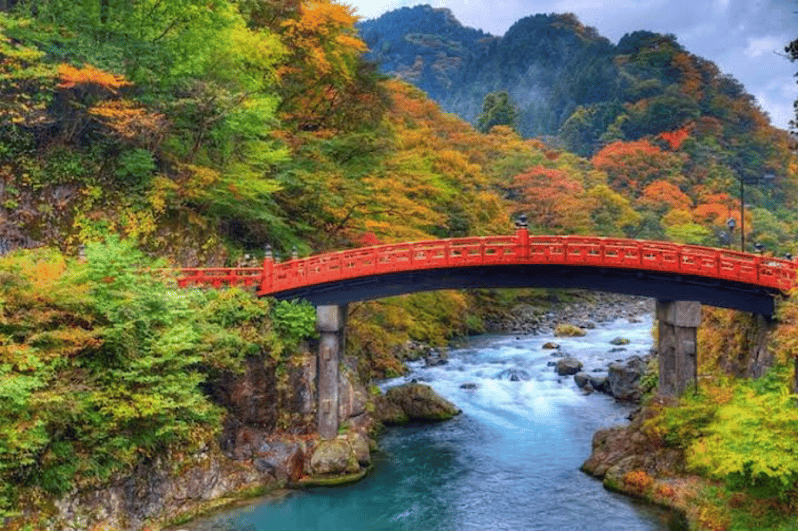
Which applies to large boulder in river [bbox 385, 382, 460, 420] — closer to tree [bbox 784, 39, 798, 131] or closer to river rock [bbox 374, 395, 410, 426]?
river rock [bbox 374, 395, 410, 426]

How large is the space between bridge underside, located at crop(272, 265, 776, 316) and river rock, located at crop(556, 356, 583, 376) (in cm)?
1207

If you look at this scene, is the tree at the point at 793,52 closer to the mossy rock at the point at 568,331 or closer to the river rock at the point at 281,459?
the river rock at the point at 281,459

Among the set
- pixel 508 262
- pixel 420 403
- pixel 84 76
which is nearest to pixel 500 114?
pixel 420 403

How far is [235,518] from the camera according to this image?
61.5ft

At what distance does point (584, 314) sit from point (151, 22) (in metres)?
40.0

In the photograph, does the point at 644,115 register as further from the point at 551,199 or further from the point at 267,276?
the point at 267,276

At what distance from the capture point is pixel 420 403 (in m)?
28.8

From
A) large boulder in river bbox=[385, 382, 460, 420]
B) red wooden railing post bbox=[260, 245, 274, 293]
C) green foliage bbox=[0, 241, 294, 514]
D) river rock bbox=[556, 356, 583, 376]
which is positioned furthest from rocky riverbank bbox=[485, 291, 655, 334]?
green foliage bbox=[0, 241, 294, 514]

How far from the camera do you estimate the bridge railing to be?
73.1 feet

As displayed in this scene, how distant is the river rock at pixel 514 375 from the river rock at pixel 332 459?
47.2ft

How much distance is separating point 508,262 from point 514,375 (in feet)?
43.7

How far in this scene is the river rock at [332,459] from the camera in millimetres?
21812

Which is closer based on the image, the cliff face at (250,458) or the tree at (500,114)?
the cliff face at (250,458)

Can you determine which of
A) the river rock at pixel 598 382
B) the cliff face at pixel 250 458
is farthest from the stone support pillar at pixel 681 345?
the cliff face at pixel 250 458
